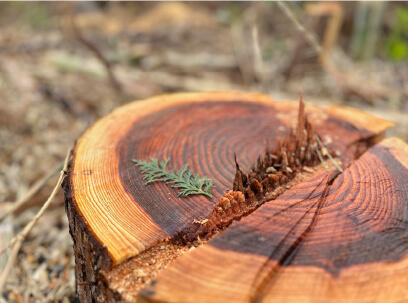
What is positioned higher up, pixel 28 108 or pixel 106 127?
pixel 28 108

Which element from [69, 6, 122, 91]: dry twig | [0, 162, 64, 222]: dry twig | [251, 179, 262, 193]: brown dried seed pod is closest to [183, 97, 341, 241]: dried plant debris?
[251, 179, 262, 193]: brown dried seed pod

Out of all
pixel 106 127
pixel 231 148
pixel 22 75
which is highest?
pixel 22 75

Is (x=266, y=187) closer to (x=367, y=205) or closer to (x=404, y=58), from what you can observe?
(x=367, y=205)

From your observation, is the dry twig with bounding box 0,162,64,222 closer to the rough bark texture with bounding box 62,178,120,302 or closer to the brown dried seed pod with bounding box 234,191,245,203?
the rough bark texture with bounding box 62,178,120,302

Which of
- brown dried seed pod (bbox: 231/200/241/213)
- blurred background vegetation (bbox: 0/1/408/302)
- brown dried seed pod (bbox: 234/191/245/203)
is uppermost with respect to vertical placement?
blurred background vegetation (bbox: 0/1/408/302)

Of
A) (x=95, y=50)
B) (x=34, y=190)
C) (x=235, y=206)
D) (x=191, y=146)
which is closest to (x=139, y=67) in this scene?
(x=95, y=50)

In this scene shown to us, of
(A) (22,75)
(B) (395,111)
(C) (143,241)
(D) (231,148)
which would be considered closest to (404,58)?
(B) (395,111)
